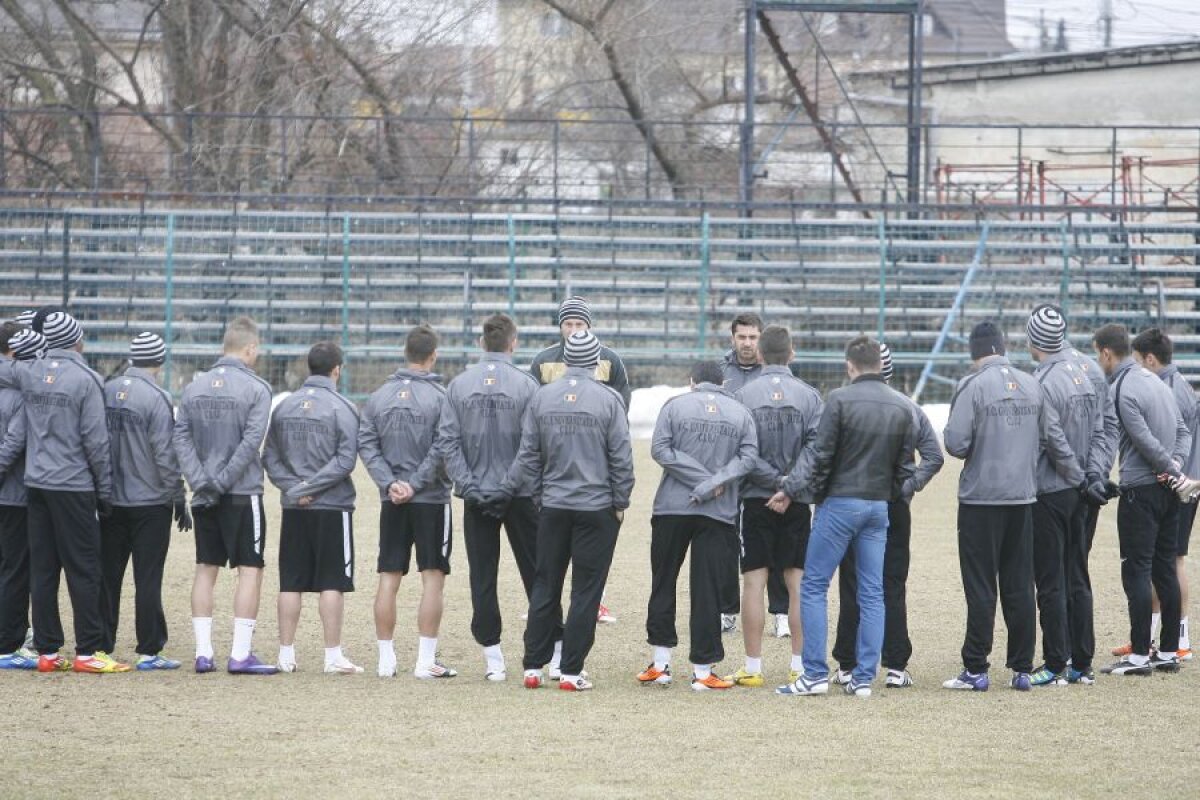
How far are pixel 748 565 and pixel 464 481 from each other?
1540mm

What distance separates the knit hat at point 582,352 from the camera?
805 centimetres

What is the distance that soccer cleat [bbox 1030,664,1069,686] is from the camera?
8180mm

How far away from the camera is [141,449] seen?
27.6ft

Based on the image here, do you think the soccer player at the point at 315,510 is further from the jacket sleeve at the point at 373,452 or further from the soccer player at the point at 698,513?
the soccer player at the point at 698,513

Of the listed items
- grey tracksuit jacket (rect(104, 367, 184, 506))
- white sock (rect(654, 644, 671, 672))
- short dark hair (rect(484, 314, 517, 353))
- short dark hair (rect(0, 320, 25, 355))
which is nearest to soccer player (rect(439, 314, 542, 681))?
short dark hair (rect(484, 314, 517, 353))

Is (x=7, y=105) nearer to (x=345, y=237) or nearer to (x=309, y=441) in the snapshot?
(x=345, y=237)

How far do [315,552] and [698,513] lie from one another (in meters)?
2.00

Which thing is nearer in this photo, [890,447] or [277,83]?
[890,447]

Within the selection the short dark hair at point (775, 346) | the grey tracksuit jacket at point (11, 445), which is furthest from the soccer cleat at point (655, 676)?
the grey tracksuit jacket at point (11, 445)

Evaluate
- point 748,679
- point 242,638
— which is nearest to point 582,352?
point 748,679

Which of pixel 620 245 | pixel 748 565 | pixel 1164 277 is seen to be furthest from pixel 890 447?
pixel 1164 277

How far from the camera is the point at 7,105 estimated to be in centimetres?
2684

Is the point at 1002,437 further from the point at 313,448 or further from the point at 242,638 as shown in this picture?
the point at 242,638

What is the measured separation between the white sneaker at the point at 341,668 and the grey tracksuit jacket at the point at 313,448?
80 centimetres
